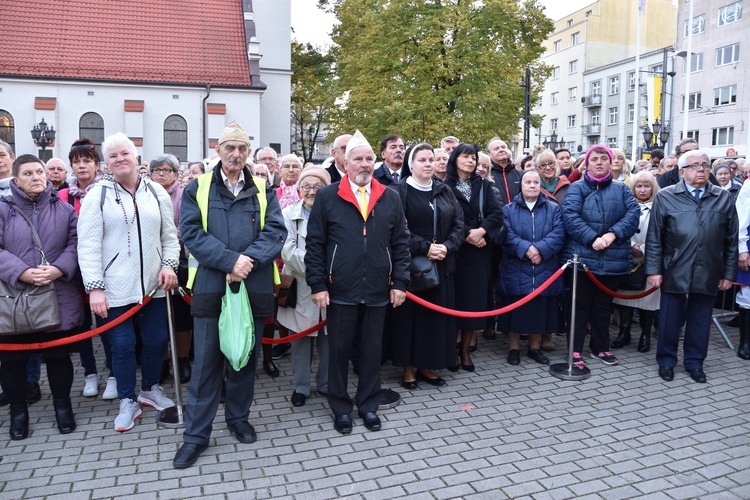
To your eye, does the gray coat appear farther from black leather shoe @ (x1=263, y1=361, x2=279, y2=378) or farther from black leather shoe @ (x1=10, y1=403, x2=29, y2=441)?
black leather shoe @ (x1=10, y1=403, x2=29, y2=441)

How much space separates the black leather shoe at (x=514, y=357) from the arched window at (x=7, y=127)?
104ft

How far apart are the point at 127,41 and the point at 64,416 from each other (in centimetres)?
3278

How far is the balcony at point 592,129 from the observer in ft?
208

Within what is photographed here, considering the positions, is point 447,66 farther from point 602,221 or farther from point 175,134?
point 602,221

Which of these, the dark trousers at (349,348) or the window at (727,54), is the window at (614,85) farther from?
the dark trousers at (349,348)

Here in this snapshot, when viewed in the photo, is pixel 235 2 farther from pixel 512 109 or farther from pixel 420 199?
pixel 420 199

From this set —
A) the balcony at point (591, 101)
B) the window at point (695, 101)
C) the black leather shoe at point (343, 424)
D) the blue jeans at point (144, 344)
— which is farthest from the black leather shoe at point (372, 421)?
the balcony at point (591, 101)

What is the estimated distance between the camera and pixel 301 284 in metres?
5.62

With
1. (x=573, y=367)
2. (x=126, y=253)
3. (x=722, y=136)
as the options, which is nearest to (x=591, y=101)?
(x=722, y=136)

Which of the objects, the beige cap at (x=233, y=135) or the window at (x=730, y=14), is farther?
the window at (x=730, y=14)

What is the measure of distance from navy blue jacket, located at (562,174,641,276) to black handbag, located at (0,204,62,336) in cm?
488

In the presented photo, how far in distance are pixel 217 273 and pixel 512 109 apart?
2271 cm

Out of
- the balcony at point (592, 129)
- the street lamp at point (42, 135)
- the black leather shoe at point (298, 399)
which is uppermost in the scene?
the balcony at point (592, 129)

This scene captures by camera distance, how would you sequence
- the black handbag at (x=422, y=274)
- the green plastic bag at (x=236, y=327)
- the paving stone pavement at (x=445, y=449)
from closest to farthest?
the paving stone pavement at (x=445, y=449) < the green plastic bag at (x=236, y=327) < the black handbag at (x=422, y=274)
